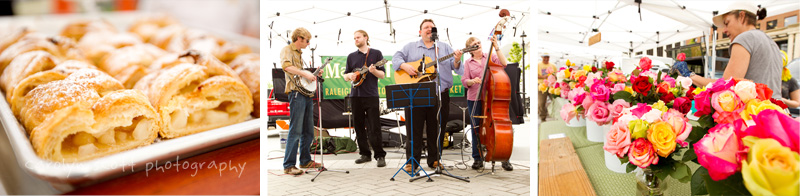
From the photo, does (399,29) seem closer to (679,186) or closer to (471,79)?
(471,79)

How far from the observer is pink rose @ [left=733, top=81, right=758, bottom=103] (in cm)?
68

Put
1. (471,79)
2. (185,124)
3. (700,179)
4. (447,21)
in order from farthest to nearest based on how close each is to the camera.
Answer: (447,21) → (471,79) → (185,124) → (700,179)

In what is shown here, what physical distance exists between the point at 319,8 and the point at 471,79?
274cm

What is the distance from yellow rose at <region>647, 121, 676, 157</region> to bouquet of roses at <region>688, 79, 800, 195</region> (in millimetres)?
140

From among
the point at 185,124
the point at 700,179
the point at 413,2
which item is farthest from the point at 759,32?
the point at 413,2

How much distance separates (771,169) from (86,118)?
125cm

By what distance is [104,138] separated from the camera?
1.00 m

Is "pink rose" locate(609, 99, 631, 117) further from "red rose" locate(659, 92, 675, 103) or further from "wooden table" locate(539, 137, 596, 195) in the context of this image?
"wooden table" locate(539, 137, 596, 195)

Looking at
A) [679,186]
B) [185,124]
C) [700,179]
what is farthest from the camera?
[679,186]

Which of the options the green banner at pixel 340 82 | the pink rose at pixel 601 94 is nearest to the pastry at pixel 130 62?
the pink rose at pixel 601 94

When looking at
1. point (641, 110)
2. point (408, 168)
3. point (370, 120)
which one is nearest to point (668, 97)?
point (641, 110)

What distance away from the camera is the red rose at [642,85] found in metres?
1.32

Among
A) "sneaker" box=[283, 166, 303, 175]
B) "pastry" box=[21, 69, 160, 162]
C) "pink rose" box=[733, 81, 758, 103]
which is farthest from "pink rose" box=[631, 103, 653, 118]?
"sneaker" box=[283, 166, 303, 175]

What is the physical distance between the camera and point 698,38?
238 centimetres
